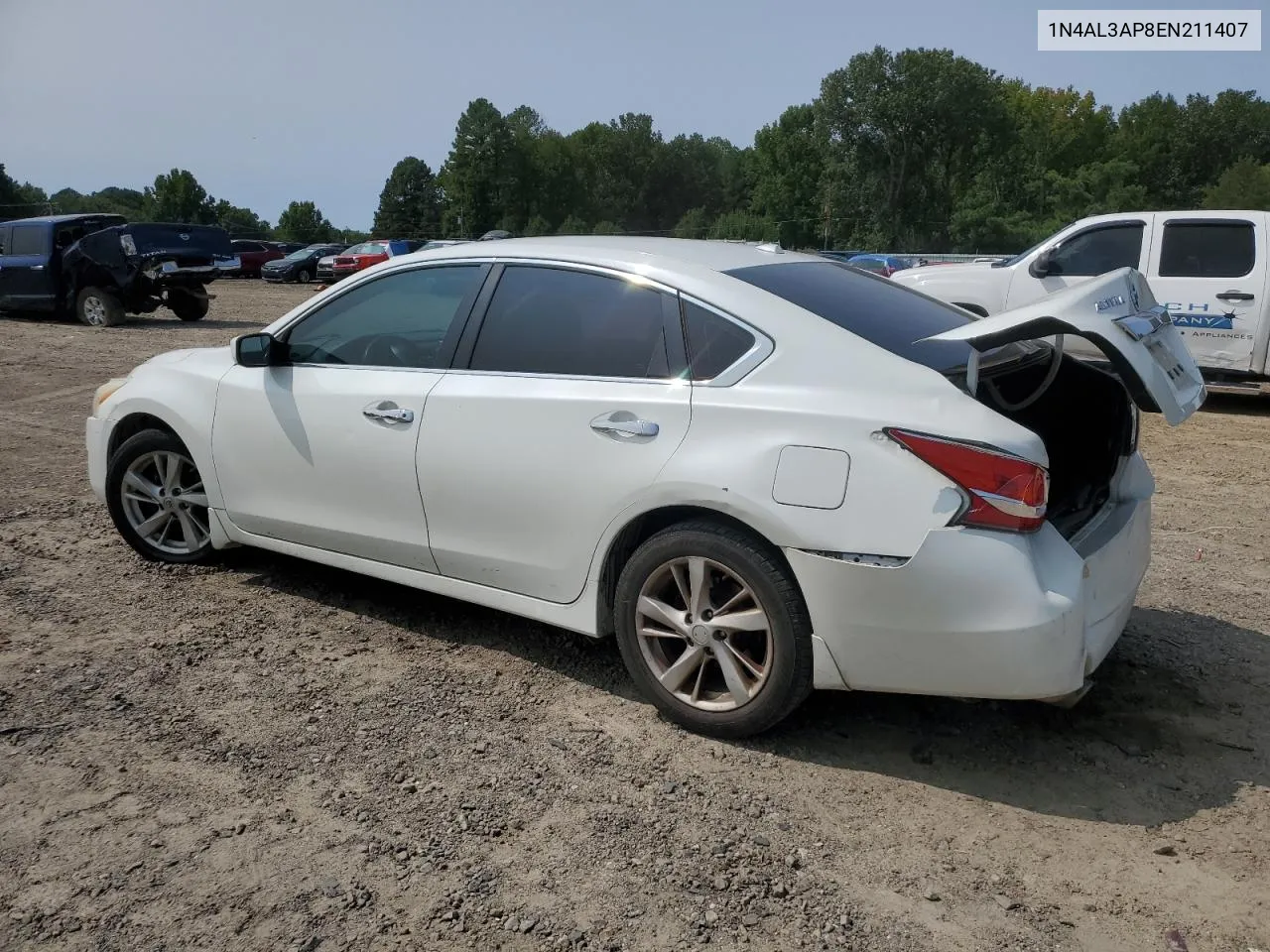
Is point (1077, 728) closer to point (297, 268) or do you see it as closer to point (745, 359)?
point (745, 359)

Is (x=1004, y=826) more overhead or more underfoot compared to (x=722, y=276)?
more underfoot

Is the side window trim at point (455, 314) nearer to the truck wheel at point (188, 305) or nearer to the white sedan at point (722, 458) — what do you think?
the white sedan at point (722, 458)

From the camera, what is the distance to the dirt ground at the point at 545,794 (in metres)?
2.66

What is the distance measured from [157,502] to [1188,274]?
30.4 feet

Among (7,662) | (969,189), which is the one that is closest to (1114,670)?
(7,662)

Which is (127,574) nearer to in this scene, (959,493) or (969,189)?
(959,493)

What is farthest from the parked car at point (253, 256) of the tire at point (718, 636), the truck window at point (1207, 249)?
the tire at point (718, 636)

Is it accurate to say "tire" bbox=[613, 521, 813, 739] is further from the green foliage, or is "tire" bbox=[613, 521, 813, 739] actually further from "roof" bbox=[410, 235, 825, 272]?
the green foliage

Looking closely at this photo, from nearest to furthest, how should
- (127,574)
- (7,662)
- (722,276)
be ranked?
(722,276) < (7,662) < (127,574)

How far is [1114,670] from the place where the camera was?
4.10 meters

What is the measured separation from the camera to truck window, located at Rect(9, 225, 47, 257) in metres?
17.5

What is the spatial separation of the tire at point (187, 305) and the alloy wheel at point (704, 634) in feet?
56.3

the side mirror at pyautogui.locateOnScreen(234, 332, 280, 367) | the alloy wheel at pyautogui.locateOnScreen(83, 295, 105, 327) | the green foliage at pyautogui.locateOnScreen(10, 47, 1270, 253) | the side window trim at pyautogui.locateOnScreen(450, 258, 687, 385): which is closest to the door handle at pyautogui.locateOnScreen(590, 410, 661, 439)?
the side window trim at pyautogui.locateOnScreen(450, 258, 687, 385)

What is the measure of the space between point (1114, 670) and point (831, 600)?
156cm
